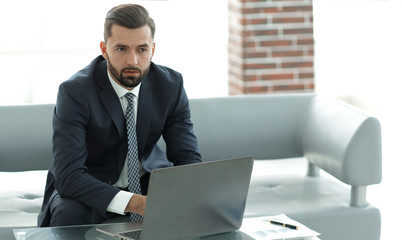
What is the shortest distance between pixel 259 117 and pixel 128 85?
3.36 feet

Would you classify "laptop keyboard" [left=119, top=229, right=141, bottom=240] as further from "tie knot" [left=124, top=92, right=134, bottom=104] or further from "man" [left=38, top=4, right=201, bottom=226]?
"tie knot" [left=124, top=92, right=134, bottom=104]

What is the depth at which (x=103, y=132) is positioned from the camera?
2773mm

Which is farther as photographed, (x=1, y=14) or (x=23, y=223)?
(x=1, y=14)

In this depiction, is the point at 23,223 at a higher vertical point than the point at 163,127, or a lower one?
lower

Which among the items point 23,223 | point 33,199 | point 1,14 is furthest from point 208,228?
point 1,14

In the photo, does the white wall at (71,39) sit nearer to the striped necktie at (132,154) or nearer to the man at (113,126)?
the man at (113,126)

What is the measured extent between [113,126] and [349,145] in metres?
1.08

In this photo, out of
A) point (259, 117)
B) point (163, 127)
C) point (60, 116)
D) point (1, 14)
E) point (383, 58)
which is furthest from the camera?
point (383, 58)

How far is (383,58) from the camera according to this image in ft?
23.6

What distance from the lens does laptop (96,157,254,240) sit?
2129 mm

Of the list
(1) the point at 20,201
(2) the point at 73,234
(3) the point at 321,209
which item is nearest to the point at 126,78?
(2) the point at 73,234

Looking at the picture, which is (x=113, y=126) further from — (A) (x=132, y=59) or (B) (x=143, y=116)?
(A) (x=132, y=59)

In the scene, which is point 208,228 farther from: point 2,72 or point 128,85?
point 2,72

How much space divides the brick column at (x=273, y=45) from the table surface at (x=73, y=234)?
116 inches
